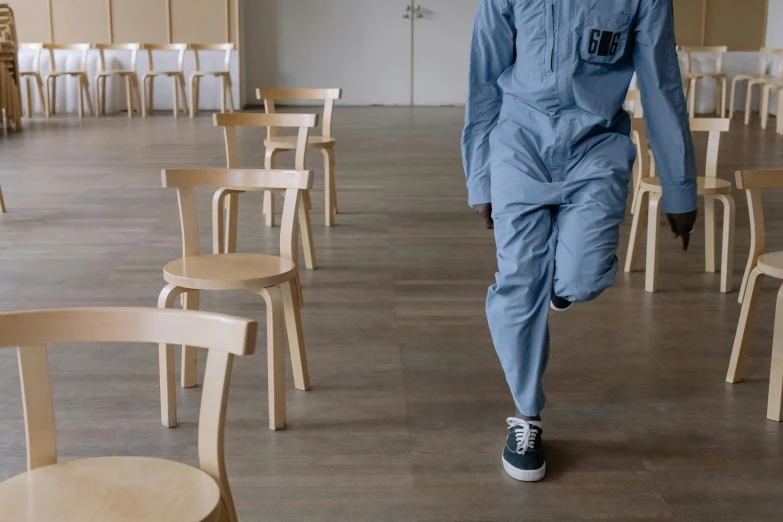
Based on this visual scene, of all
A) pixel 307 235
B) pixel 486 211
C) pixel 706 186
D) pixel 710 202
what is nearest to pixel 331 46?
pixel 307 235

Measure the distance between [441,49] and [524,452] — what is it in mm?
11813

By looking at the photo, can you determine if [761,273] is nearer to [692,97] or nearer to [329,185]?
[329,185]

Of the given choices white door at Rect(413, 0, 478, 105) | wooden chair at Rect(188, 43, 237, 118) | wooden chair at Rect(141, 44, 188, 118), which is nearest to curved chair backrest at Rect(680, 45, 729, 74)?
white door at Rect(413, 0, 478, 105)

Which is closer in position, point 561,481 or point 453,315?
point 561,481

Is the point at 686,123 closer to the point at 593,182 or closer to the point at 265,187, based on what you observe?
the point at 593,182

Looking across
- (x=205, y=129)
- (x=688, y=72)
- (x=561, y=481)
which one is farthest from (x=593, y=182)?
(x=688, y=72)

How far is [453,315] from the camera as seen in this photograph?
13.2 ft

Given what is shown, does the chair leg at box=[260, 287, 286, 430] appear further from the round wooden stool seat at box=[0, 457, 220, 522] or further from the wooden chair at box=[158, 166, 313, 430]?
the round wooden stool seat at box=[0, 457, 220, 522]

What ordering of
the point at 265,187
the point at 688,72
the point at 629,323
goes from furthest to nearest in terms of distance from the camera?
1. the point at 688,72
2. the point at 629,323
3. the point at 265,187

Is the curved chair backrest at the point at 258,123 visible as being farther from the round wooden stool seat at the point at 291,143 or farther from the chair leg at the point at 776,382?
the chair leg at the point at 776,382

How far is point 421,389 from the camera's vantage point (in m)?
3.17

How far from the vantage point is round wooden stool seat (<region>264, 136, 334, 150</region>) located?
527cm

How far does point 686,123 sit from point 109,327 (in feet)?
5.28

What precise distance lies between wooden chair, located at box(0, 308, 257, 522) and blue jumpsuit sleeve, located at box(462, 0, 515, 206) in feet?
4.38
